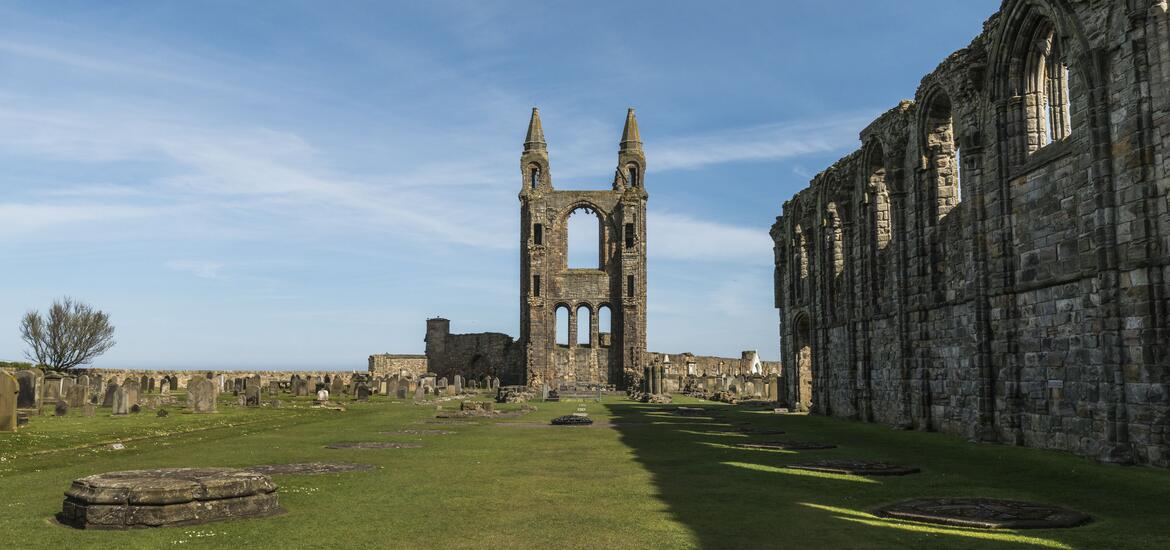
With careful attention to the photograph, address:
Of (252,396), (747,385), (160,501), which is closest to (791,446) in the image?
(160,501)

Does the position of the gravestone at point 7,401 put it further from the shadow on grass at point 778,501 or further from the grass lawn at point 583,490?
the shadow on grass at point 778,501

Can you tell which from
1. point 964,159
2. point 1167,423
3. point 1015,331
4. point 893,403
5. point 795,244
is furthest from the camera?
point 795,244

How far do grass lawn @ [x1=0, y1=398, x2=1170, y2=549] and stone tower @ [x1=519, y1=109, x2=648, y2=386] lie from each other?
39.5m

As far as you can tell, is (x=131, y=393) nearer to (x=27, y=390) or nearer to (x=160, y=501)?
(x=27, y=390)

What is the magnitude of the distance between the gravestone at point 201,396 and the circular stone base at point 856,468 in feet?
59.2

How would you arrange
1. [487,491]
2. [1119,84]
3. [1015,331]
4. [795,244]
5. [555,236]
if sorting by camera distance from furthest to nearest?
[555,236] → [795,244] → [1015,331] → [1119,84] → [487,491]

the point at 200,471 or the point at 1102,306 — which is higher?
the point at 1102,306

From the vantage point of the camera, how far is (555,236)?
57750mm

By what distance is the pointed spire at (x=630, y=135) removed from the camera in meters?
59.2

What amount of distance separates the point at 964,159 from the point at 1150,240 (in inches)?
210

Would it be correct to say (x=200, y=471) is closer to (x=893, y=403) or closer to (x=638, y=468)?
(x=638, y=468)

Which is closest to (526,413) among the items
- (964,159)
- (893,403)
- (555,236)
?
(893,403)

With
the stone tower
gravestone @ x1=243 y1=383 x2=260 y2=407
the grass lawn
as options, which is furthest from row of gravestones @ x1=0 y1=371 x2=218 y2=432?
the stone tower

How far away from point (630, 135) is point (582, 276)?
997 cm
